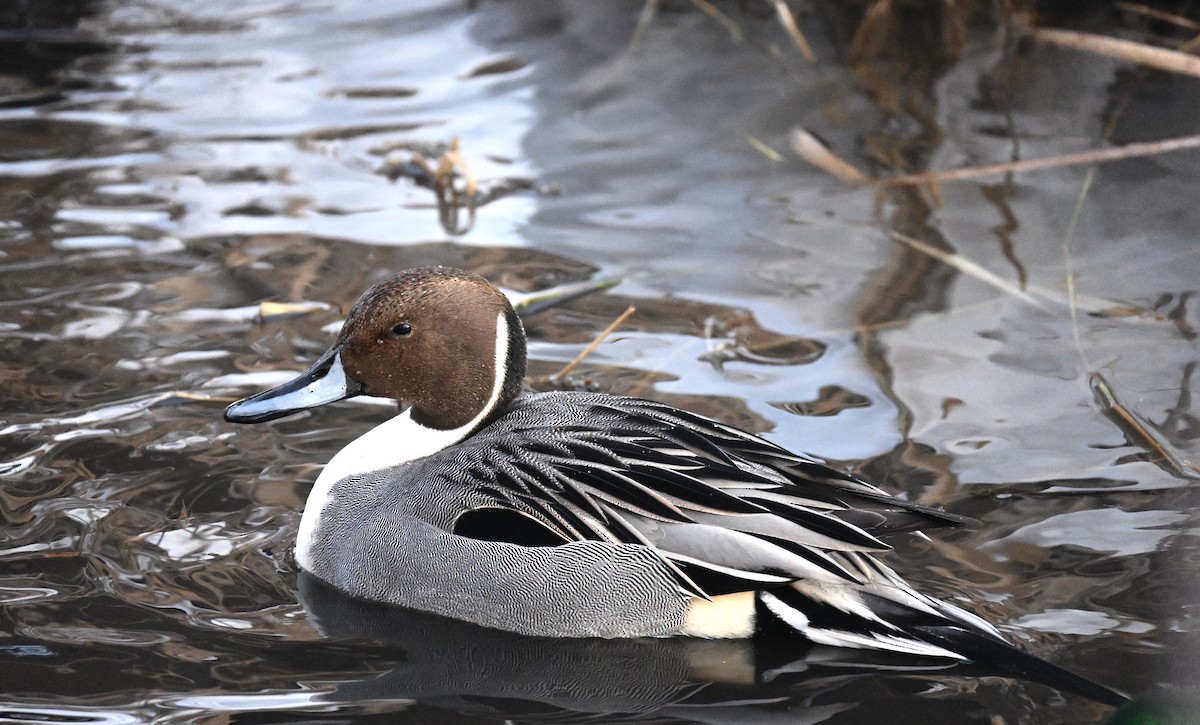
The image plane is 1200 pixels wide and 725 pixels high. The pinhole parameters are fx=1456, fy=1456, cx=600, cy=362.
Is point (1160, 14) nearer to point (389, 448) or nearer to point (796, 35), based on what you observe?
point (796, 35)

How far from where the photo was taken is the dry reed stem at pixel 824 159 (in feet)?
19.6

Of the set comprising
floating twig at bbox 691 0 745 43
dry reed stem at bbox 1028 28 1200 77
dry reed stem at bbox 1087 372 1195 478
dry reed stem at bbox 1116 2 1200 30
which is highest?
dry reed stem at bbox 1028 28 1200 77

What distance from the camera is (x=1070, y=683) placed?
315 cm

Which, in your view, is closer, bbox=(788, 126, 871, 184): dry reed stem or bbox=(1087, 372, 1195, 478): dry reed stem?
bbox=(1087, 372, 1195, 478): dry reed stem

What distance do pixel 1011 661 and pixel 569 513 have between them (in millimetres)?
1050

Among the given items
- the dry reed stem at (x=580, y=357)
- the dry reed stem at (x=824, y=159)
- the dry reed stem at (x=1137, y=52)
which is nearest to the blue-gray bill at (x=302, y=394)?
A: the dry reed stem at (x=580, y=357)

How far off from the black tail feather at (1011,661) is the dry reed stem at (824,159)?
2822 mm

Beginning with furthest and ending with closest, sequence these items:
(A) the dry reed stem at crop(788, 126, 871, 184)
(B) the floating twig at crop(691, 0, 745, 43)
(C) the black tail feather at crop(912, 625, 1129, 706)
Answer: (B) the floating twig at crop(691, 0, 745, 43) → (A) the dry reed stem at crop(788, 126, 871, 184) → (C) the black tail feather at crop(912, 625, 1129, 706)

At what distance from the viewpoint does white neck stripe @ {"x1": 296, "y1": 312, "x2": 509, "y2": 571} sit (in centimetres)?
376

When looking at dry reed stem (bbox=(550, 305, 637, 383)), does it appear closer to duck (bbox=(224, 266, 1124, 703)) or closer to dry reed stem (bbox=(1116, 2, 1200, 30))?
duck (bbox=(224, 266, 1124, 703))

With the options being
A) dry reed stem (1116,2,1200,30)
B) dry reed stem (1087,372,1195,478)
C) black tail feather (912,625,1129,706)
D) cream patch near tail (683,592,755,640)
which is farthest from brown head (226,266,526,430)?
dry reed stem (1116,2,1200,30)

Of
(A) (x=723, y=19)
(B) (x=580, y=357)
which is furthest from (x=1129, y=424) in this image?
(A) (x=723, y=19)

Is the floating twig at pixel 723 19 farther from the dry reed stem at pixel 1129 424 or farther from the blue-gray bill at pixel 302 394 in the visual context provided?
the blue-gray bill at pixel 302 394

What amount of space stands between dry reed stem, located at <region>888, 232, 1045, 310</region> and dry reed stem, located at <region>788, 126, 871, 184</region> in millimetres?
312
